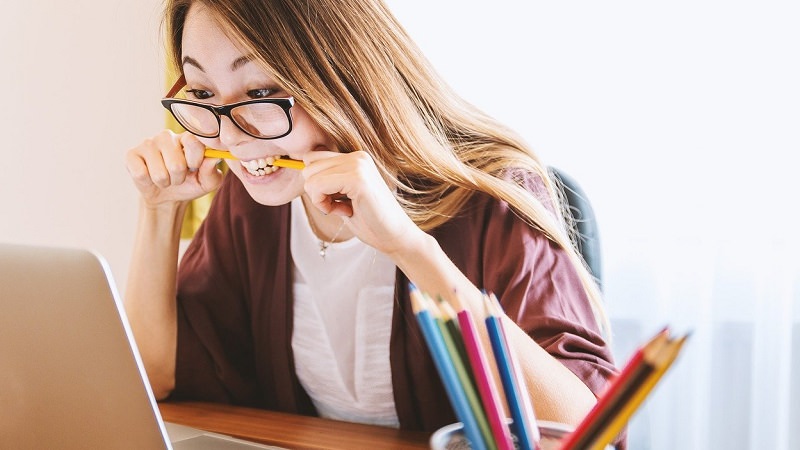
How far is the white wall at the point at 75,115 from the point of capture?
2.62 m

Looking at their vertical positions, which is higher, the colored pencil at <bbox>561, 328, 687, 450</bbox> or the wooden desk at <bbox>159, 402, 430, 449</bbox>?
the colored pencil at <bbox>561, 328, 687, 450</bbox>

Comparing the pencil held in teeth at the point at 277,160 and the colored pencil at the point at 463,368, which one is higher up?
the pencil held in teeth at the point at 277,160

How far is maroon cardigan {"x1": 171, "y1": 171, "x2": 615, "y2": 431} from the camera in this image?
1.05 metres

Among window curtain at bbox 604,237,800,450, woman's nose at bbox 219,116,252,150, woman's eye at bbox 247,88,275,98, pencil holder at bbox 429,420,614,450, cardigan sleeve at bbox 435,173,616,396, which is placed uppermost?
woman's eye at bbox 247,88,275,98

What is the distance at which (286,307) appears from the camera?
130cm

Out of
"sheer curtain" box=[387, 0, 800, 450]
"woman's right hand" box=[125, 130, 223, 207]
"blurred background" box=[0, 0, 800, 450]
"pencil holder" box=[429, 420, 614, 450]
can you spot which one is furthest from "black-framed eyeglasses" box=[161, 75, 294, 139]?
"sheer curtain" box=[387, 0, 800, 450]

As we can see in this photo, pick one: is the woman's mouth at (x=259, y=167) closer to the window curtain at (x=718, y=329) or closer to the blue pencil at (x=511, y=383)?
the blue pencil at (x=511, y=383)

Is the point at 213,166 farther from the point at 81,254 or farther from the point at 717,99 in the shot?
the point at 717,99

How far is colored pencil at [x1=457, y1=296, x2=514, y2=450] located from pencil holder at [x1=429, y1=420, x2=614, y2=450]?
0.14 feet

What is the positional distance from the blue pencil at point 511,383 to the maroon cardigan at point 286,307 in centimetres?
51

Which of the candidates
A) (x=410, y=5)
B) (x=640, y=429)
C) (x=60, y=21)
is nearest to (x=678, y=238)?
(x=640, y=429)

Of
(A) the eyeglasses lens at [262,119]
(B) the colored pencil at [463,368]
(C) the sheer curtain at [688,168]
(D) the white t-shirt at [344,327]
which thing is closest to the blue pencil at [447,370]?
(B) the colored pencil at [463,368]

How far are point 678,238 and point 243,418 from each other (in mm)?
1092

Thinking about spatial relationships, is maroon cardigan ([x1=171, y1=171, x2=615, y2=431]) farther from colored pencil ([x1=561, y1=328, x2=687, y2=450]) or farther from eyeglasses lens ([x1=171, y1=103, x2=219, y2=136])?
colored pencil ([x1=561, y1=328, x2=687, y2=450])
